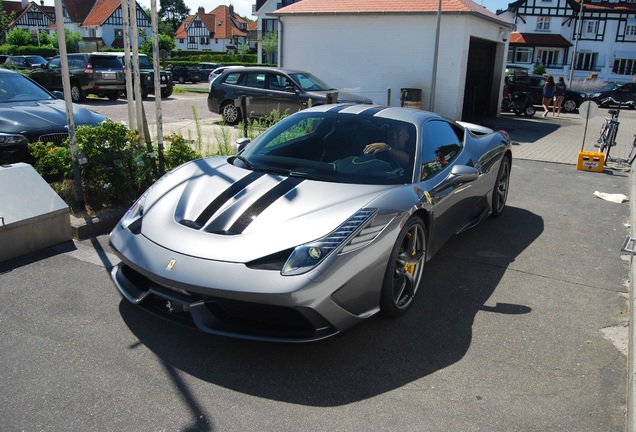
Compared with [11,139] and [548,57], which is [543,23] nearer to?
[548,57]

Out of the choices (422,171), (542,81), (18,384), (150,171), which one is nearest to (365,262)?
(422,171)

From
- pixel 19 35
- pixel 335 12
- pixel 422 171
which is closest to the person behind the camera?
pixel 422 171

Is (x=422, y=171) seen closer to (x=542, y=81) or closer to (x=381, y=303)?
(x=381, y=303)

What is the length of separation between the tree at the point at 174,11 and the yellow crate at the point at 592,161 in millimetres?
115501

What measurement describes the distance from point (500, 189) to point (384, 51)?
11742 mm

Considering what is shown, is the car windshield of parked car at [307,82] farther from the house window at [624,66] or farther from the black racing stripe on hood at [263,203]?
the house window at [624,66]

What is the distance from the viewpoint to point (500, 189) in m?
6.68

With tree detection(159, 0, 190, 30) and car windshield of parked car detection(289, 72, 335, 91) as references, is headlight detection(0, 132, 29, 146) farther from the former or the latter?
tree detection(159, 0, 190, 30)

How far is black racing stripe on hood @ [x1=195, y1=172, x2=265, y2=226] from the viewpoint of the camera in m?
3.60

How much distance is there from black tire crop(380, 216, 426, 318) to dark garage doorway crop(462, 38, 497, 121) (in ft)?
49.8

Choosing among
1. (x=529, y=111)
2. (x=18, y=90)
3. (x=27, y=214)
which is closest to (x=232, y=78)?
(x=18, y=90)

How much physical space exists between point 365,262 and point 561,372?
1395 mm

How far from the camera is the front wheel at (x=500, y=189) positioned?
21.1ft

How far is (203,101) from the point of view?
22.3 meters
